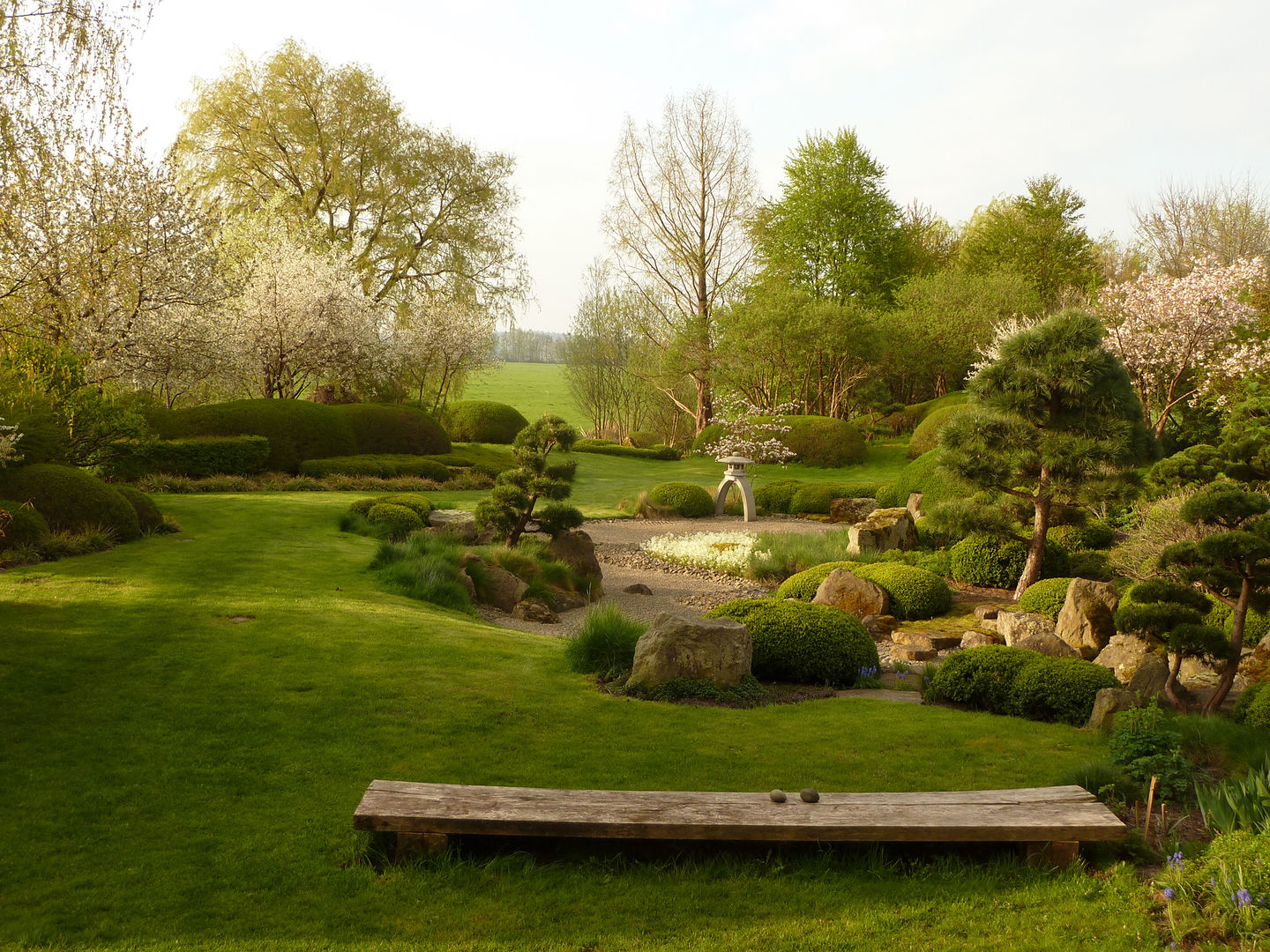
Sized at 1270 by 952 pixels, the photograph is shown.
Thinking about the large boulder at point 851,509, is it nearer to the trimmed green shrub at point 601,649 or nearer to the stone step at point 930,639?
the stone step at point 930,639

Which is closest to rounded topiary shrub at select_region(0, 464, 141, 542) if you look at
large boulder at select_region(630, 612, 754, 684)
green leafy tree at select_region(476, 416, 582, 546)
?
green leafy tree at select_region(476, 416, 582, 546)

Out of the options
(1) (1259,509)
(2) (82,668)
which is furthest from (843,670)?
(2) (82,668)

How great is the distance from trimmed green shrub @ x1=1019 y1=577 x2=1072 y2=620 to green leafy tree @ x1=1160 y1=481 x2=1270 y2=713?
12.4ft

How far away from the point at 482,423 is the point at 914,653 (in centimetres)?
2721

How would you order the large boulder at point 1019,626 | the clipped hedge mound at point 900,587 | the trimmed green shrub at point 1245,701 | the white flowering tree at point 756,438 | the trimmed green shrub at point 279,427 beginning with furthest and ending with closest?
Result: the white flowering tree at point 756,438, the trimmed green shrub at point 279,427, the clipped hedge mound at point 900,587, the large boulder at point 1019,626, the trimmed green shrub at point 1245,701

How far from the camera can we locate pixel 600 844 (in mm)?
3957

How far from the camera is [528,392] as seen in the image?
7094cm

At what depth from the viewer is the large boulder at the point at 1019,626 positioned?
28.0 feet

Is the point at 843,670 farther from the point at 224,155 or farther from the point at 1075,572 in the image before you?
the point at 224,155

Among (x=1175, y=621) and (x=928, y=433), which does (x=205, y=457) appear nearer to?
(x=1175, y=621)

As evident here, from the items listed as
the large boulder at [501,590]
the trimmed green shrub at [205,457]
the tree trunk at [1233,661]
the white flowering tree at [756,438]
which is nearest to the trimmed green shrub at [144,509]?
the trimmed green shrub at [205,457]

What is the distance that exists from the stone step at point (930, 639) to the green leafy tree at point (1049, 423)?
7.80 feet

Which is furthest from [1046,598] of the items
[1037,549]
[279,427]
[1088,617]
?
[279,427]

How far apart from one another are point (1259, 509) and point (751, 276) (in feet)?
102
